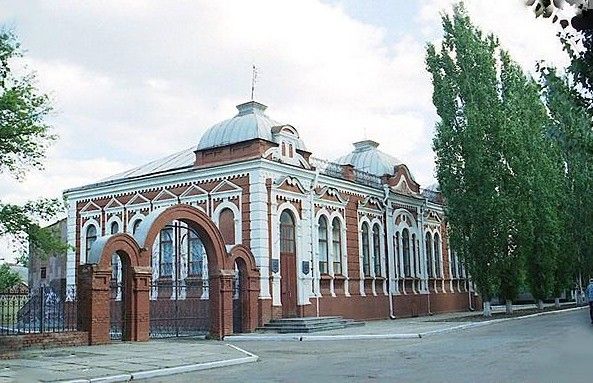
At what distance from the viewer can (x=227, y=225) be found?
23.2m

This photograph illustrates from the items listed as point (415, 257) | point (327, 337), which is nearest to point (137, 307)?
point (327, 337)

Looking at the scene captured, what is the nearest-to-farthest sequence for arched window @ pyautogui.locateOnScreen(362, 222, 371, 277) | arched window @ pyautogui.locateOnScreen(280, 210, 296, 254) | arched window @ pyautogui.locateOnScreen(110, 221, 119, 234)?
arched window @ pyautogui.locateOnScreen(280, 210, 296, 254)
arched window @ pyautogui.locateOnScreen(110, 221, 119, 234)
arched window @ pyautogui.locateOnScreen(362, 222, 371, 277)

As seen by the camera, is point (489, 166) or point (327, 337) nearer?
point (327, 337)

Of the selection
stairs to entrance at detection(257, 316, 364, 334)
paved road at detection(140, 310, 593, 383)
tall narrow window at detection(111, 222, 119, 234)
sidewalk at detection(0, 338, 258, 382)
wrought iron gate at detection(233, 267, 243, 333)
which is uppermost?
tall narrow window at detection(111, 222, 119, 234)

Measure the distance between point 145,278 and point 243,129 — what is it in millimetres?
7390

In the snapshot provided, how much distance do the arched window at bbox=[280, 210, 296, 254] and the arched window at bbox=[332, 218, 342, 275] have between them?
2641 mm

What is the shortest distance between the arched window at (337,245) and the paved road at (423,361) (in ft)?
26.0

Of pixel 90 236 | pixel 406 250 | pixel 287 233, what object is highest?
pixel 90 236

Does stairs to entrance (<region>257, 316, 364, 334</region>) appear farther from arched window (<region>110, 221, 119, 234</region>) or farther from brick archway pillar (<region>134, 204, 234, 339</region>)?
arched window (<region>110, 221, 119, 234</region>)

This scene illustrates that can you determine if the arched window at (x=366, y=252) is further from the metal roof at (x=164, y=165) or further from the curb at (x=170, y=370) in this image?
the curb at (x=170, y=370)

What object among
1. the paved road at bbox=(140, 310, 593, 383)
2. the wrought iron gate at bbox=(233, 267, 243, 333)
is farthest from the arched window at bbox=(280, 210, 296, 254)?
the paved road at bbox=(140, 310, 593, 383)

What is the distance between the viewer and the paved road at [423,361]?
1014 centimetres

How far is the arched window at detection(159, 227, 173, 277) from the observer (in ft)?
80.3

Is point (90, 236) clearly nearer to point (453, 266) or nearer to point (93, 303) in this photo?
point (93, 303)
